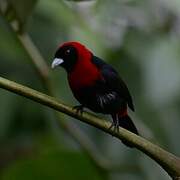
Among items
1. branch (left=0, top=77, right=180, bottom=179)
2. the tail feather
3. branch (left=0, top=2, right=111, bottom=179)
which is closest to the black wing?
the tail feather

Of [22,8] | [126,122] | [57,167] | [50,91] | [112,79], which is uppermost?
[22,8]

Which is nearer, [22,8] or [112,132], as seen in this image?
[112,132]

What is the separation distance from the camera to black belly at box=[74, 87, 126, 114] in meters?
2.50

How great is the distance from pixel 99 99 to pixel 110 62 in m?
1.18

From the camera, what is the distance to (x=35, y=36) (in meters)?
3.73

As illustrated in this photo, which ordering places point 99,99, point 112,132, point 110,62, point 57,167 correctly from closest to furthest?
point 112,132 < point 99,99 < point 57,167 < point 110,62

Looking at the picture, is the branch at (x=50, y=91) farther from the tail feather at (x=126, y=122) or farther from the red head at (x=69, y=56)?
the tail feather at (x=126, y=122)

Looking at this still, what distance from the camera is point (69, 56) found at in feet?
8.54

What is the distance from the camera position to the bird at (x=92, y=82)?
2.51 meters

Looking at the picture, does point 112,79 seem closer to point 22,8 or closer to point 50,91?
point 50,91

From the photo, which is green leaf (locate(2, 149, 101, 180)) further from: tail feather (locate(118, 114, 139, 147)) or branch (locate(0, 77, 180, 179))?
branch (locate(0, 77, 180, 179))

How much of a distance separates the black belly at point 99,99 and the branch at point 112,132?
0.68 meters

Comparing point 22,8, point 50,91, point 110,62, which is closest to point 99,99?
point 50,91

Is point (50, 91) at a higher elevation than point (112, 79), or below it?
below
